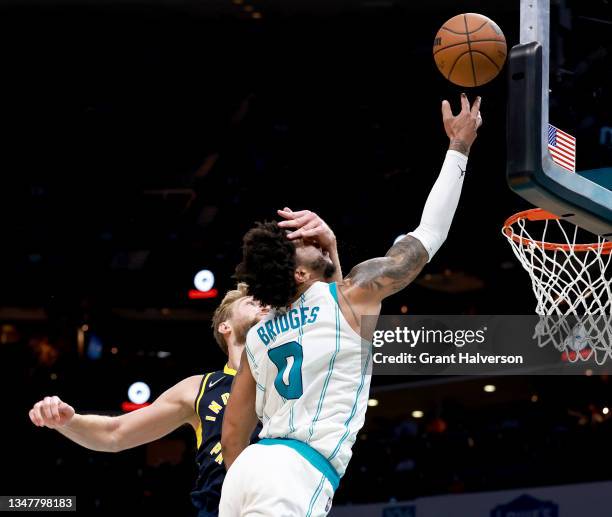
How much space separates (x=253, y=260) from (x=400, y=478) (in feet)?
20.6

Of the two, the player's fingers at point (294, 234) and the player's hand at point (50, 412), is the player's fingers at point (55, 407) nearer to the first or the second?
the player's hand at point (50, 412)

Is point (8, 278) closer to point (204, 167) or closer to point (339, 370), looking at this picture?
point (204, 167)

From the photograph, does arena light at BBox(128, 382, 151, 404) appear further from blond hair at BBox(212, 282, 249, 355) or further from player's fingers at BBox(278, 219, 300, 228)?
player's fingers at BBox(278, 219, 300, 228)

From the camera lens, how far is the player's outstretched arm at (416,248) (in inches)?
137

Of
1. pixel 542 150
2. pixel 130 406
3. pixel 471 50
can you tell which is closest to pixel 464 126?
pixel 542 150

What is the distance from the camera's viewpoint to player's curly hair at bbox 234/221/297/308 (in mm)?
3564

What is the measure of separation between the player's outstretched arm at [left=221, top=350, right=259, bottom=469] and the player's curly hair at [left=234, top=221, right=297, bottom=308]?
0.30m

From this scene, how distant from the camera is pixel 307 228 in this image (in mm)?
3678

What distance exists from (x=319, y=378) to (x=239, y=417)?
49 cm

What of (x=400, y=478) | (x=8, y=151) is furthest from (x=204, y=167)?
(x=400, y=478)

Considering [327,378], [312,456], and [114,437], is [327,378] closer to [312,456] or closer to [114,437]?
[312,456]

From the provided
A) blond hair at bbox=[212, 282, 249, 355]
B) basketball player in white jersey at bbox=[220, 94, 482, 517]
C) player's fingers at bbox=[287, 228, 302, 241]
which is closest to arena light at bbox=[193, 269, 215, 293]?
blond hair at bbox=[212, 282, 249, 355]

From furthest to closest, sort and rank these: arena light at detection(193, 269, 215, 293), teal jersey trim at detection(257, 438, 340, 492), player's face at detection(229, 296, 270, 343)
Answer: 1. arena light at detection(193, 269, 215, 293)
2. player's face at detection(229, 296, 270, 343)
3. teal jersey trim at detection(257, 438, 340, 492)

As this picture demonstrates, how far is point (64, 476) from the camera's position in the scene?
9.66 metres
